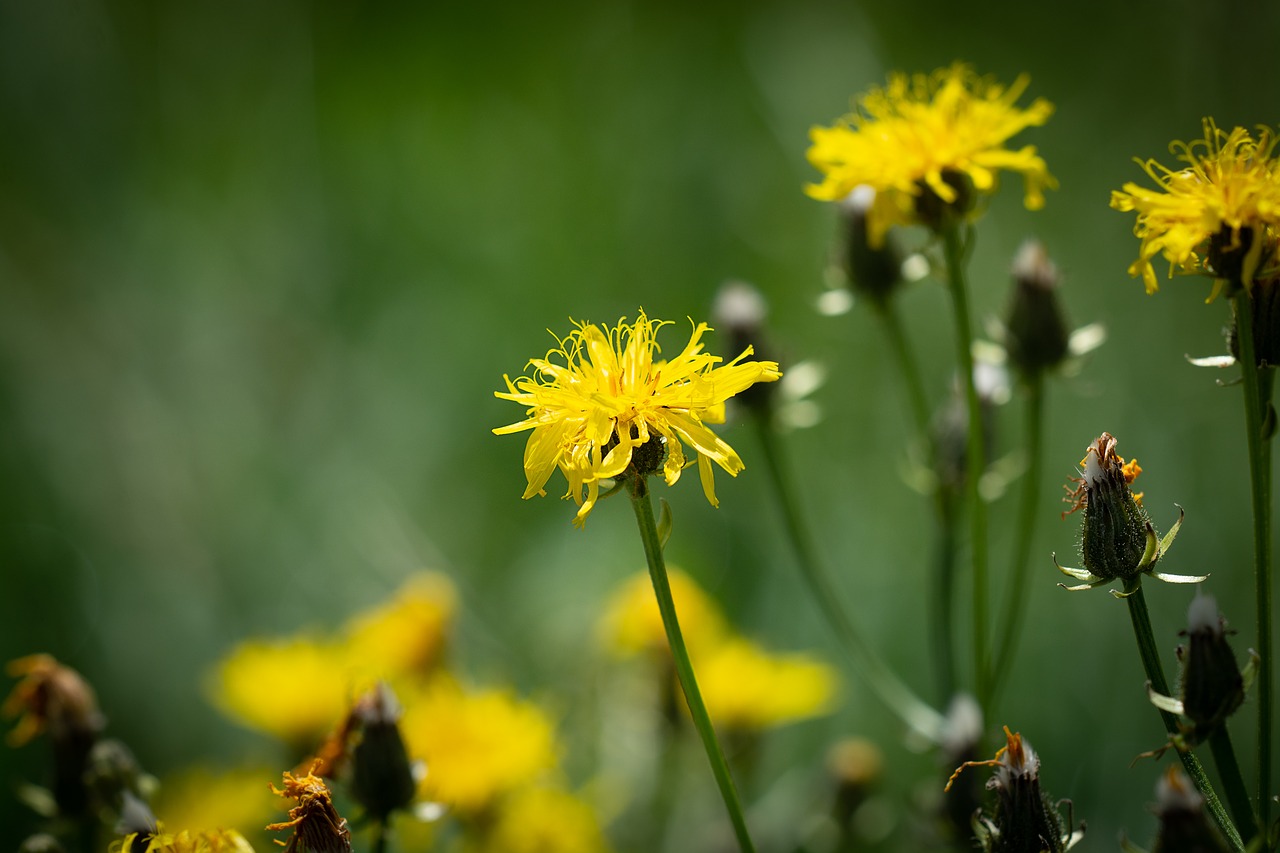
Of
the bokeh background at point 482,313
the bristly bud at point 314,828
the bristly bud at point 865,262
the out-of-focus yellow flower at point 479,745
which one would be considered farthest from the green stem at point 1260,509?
the bokeh background at point 482,313

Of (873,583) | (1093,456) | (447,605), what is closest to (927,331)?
(873,583)

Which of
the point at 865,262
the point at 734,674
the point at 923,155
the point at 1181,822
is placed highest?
the point at 865,262

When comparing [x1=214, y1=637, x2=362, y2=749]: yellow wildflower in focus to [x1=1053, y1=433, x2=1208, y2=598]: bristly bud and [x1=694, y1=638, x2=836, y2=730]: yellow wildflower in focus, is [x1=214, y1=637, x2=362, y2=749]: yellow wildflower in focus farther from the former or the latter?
[x1=1053, y1=433, x2=1208, y2=598]: bristly bud

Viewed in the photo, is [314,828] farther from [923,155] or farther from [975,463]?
[923,155]

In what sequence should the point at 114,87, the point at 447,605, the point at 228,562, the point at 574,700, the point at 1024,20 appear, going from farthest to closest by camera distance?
1. the point at 1024,20
2. the point at 114,87
3. the point at 228,562
4. the point at 574,700
5. the point at 447,605

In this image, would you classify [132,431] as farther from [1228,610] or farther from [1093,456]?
[1093,456]

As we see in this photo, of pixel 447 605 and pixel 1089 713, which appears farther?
pixel 1089 713

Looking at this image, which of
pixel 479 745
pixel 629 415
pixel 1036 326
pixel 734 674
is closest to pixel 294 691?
pixel 479 745
